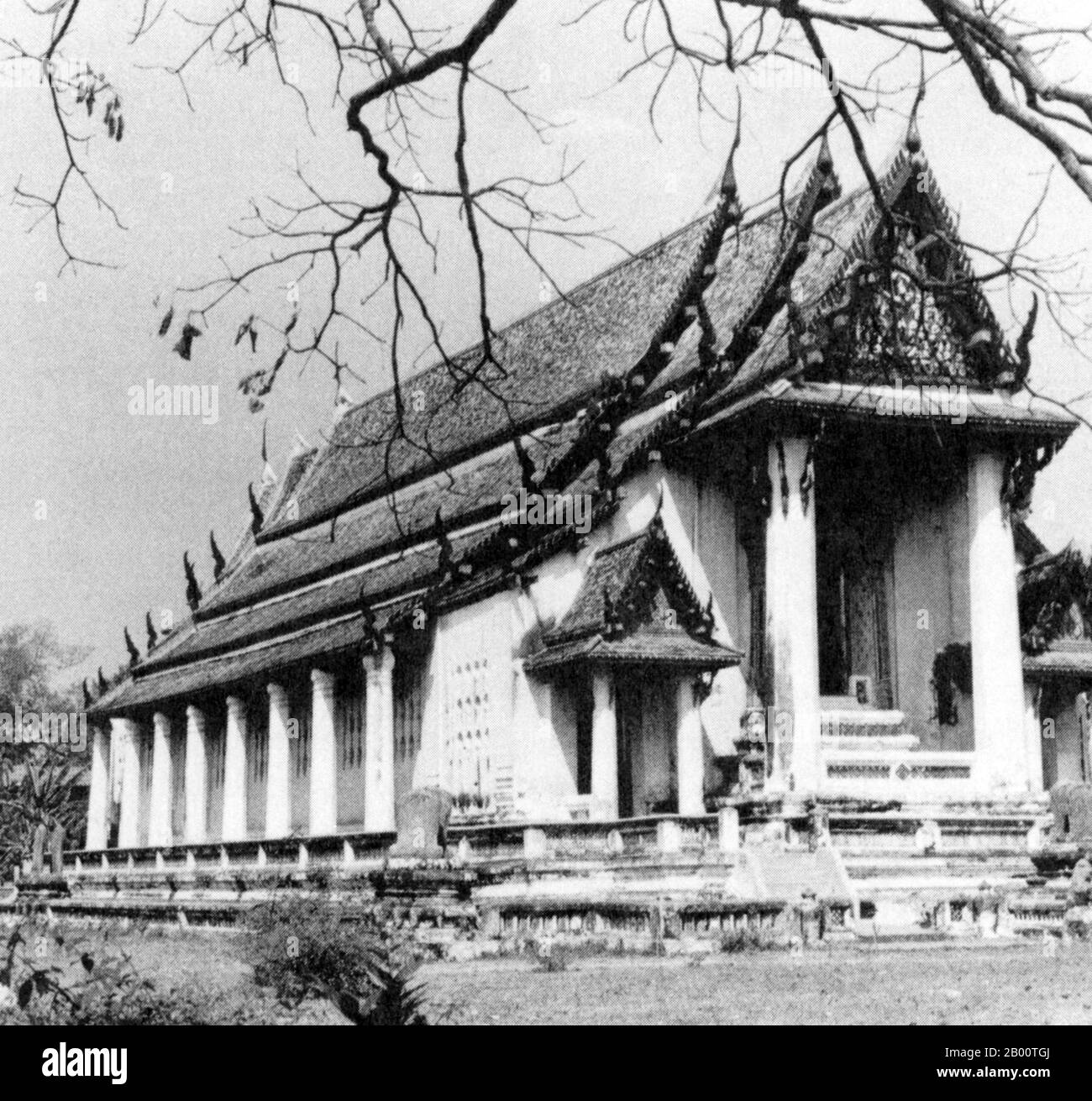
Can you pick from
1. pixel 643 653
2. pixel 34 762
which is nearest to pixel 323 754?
pixel 643 653

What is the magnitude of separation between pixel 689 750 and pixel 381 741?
5418 millimetres

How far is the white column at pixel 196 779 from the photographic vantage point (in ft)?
113

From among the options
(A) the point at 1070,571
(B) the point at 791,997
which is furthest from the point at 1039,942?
(A) the point at 1070,571

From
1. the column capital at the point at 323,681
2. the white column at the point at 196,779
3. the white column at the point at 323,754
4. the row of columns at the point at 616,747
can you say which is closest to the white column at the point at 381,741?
the white column at the point at 323,754

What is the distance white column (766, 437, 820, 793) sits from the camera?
81.0ft

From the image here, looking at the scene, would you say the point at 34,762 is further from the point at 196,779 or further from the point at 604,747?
the point at 604,747

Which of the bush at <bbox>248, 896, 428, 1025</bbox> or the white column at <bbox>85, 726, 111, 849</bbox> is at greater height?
the white column at <bbox>85, 726, 111, 849</bbox>

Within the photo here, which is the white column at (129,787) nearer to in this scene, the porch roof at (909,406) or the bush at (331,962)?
the porch roof at (909,406)

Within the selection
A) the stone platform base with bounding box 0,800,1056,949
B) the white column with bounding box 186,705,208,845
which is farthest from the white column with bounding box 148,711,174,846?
the stone platform base with bounding box 0,800,1056,949

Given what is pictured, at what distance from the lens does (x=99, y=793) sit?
39.2m

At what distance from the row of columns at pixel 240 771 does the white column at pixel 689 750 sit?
14.7 feet

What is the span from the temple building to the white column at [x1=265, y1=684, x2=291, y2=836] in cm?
105
